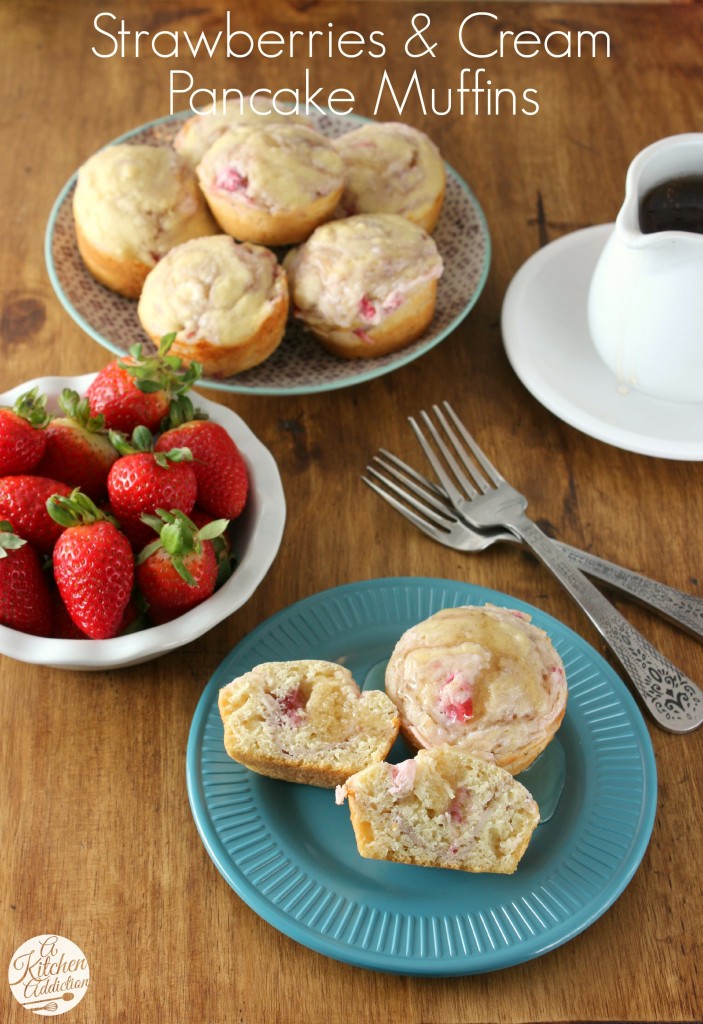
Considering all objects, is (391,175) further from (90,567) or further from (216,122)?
(90,567)

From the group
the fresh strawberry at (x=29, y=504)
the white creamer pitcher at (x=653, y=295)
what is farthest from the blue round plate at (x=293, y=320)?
the fresh strawberry at (x=29, y=504)

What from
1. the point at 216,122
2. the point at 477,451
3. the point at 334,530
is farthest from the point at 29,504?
the point at 216,122

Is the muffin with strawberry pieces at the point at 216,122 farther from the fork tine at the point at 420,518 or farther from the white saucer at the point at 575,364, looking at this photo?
the fork tine at the point at 420,518

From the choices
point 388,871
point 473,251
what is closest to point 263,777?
point 388,871

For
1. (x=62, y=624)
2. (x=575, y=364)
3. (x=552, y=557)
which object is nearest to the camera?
(x=62, y=624)

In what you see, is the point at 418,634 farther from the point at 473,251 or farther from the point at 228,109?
the point at 228,109
